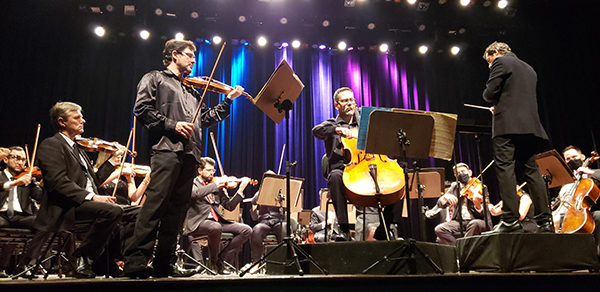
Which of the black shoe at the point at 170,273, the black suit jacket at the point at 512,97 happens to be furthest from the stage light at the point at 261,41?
the black shoe at the point at 170,273

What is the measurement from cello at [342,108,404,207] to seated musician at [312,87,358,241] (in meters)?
0.17

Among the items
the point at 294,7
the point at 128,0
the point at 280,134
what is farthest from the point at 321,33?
the point at 128,0

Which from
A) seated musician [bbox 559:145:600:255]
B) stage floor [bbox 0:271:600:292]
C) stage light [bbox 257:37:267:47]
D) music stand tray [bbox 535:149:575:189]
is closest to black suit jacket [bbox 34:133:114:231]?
stage floor [bbox 0:271:600:292]

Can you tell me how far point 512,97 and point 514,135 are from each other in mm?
327

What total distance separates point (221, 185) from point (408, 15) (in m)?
5.47

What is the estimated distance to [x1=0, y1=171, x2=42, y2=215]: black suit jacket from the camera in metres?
4.55

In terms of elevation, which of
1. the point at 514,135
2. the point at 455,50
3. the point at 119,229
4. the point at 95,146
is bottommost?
the point at 119,229

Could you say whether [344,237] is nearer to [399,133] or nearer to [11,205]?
[399,133]

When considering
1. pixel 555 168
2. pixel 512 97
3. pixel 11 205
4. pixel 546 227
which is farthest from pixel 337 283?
pixel 11 205

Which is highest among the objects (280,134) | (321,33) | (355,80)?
(321,33)

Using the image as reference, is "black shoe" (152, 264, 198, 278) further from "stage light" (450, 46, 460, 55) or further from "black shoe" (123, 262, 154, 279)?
"stage light" (450, 46, 460, 55)

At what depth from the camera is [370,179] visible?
334 cm

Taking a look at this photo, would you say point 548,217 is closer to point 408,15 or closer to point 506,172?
point 506,172

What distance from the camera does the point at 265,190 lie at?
5793 mm
